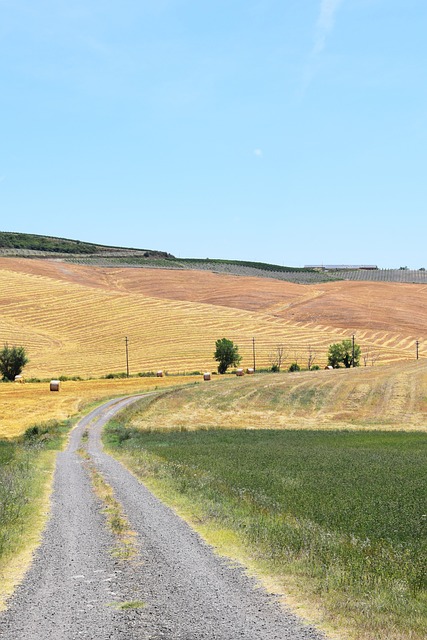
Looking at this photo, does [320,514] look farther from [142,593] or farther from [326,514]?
[142,593]

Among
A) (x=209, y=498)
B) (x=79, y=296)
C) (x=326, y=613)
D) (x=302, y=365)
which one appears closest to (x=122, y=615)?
(x=326, y=613)

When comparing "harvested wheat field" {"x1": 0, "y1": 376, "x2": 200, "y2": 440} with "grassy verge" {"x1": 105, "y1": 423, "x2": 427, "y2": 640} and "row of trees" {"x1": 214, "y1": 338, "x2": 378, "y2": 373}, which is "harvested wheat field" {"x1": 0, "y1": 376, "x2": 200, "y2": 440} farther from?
"grassy verge" {"x1": 105, "y1": 423, "x2": 427, "y2": 640}

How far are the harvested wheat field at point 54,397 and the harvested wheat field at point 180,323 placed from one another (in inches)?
677

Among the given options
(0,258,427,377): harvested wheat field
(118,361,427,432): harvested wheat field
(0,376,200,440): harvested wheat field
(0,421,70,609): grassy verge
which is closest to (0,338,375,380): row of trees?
(0,258,427,377): harvested wheat field

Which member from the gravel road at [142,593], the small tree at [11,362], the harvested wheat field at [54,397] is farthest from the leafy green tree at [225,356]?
the gravel road at [142,593]

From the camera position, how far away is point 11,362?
109 metres

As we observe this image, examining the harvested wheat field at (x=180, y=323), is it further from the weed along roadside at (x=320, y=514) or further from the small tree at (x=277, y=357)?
the weed along roadside at (x=320, y=514)

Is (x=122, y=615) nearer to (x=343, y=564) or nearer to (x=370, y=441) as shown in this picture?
(x=343, y=564)

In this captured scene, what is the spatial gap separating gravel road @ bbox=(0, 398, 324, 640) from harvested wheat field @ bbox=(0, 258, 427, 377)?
9694 cm

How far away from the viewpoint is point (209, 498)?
24.7 m

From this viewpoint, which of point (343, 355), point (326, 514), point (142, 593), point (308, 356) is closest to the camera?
point (142, 593)

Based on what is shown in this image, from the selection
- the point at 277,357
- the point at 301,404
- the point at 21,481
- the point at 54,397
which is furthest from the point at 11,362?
the point at 21,481

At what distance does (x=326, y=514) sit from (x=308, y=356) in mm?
113515

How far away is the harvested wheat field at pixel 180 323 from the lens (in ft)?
433
